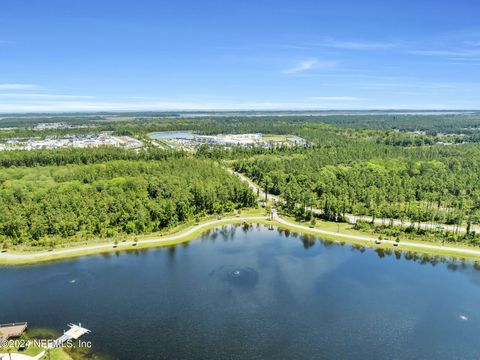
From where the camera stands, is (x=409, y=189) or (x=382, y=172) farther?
(x=382, y=172)

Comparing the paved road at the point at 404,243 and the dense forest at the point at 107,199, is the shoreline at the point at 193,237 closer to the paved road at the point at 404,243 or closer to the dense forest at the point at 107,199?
the paved road at the point at 404,243

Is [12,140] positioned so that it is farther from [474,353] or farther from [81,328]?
[474,353]

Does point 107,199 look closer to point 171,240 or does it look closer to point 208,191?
point 171,240

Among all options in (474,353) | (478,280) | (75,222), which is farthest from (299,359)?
(75,222)

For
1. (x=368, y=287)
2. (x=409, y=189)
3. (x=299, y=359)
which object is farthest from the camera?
(x=409, y=189)

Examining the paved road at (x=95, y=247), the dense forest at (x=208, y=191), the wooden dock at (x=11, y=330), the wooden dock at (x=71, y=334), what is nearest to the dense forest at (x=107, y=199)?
the dense forest at (x=208, y=191)

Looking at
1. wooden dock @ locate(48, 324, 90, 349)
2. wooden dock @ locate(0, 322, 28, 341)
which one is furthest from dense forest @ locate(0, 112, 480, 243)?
wooden dock @ locate(48, 324, 90, 349)

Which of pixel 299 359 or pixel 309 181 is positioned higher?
pixel 309 181
